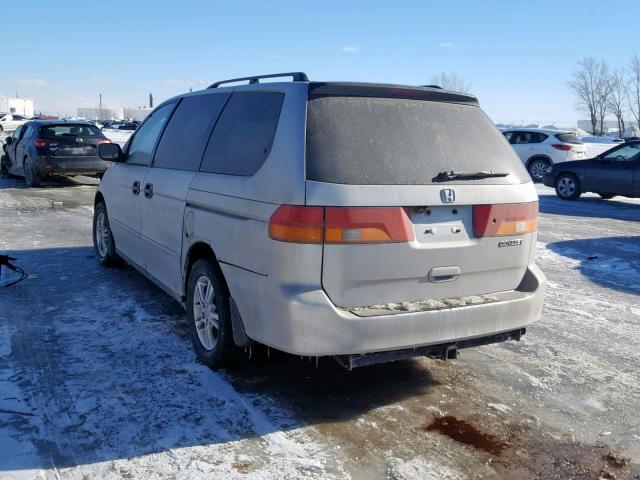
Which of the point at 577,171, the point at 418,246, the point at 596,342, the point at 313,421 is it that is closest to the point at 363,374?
the point at 313,421

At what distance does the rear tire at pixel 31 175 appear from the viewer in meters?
14.3

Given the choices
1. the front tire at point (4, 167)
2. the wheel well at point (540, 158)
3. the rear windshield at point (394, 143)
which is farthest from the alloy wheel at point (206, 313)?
the wheel well at point (540, 158)

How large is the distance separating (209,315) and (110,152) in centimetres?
260

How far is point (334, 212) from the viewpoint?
3.26 metres

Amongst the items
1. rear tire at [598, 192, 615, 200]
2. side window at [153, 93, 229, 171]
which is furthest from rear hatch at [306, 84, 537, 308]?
rear tire at [598, 192, 615, 200]

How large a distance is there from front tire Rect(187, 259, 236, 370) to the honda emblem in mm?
1432

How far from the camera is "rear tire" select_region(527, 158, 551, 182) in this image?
19641 millimetres

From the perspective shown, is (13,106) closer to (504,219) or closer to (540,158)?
(540,158)

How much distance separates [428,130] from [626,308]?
3367 mm

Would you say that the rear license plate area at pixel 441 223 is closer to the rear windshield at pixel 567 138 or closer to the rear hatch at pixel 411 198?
the rear hatch at pixel 411 198

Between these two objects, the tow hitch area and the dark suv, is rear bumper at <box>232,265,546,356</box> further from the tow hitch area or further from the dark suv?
the dark suv

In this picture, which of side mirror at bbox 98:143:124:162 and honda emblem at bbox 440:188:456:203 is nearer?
honda emblem at bbox 440:188:456:203

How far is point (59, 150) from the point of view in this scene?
14.1 m

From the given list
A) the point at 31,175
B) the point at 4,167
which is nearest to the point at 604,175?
the point at 31,175
